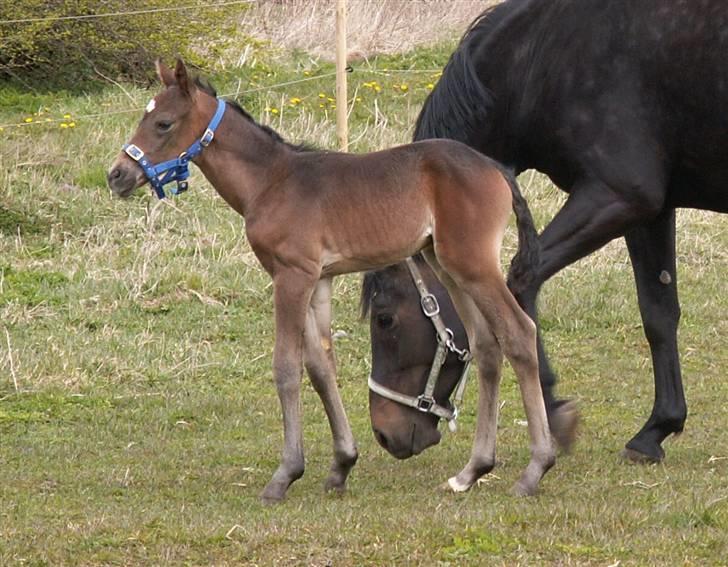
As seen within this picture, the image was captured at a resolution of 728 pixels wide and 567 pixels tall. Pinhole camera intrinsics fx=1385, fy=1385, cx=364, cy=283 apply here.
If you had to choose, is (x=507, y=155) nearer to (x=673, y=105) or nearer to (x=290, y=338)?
(x=673, y=105)

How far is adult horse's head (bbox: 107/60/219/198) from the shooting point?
5.57 metres

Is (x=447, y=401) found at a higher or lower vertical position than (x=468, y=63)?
lower

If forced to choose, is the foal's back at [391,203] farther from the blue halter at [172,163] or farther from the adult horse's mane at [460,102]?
the adult horse's mane at [460,102]

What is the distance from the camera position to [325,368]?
18.9ft

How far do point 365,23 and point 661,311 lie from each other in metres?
11.8

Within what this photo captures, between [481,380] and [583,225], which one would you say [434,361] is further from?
[583,225]

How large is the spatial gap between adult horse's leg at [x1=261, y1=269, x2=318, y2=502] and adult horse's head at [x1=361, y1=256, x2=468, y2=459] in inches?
24.7

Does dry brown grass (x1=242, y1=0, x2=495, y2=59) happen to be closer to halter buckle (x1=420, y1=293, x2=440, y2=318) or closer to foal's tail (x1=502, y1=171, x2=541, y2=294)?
halter buckle (x1=420, y1=293, x2=440, y2=318)

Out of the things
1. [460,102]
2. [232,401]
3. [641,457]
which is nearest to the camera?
[460,102]

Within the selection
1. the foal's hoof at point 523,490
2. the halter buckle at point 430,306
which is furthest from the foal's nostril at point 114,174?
the foal's hoof at point 523,490

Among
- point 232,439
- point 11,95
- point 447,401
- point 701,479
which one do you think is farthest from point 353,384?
point 11,95

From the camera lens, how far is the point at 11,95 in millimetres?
14516

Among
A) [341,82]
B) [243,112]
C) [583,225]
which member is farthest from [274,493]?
[341,82]

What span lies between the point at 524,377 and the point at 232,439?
7.34ft
